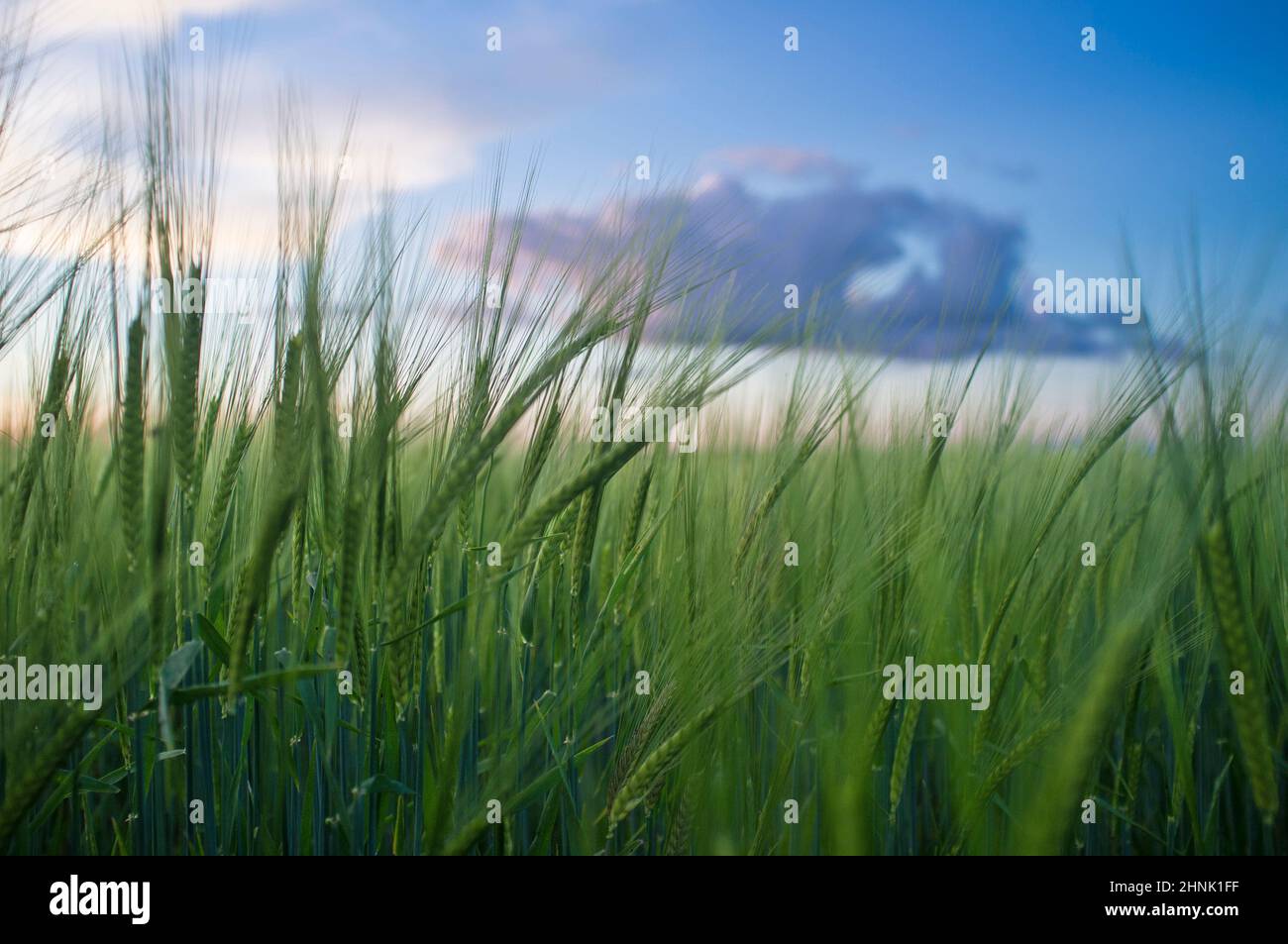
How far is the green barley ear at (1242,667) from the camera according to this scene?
100 centimetres

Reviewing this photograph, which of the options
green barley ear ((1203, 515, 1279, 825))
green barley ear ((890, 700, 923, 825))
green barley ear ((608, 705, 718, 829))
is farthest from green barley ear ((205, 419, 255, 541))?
green barley ear ((1203, 515, 1279, 825))

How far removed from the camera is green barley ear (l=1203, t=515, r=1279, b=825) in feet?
3.28

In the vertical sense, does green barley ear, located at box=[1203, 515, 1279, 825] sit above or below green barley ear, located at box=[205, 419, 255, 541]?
below

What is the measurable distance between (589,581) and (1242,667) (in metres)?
0.86

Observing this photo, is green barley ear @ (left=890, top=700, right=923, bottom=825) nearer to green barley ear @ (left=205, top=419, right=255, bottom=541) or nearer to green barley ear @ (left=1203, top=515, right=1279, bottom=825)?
green barley ear @ (left=1203, top=515, right=1279, bottom=825)

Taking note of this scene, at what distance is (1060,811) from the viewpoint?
3.00ft

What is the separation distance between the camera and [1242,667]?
3.28ft

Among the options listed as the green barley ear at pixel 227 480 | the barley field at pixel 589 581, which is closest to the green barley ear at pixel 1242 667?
the barley field at pixel 589 581

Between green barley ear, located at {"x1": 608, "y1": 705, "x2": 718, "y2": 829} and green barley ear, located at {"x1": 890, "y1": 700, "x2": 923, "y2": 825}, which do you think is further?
green barley ear, located at {"x1": 890, "y1": 700, "x2": 923, "y2": 825}

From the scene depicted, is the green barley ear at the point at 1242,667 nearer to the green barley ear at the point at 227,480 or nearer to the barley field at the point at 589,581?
the barley field at the point at 589,581

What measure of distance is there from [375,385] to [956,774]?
0.97 metres

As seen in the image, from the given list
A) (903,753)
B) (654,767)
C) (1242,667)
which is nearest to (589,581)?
(654,767)

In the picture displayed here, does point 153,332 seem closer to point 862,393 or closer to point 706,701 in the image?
point 706,701
